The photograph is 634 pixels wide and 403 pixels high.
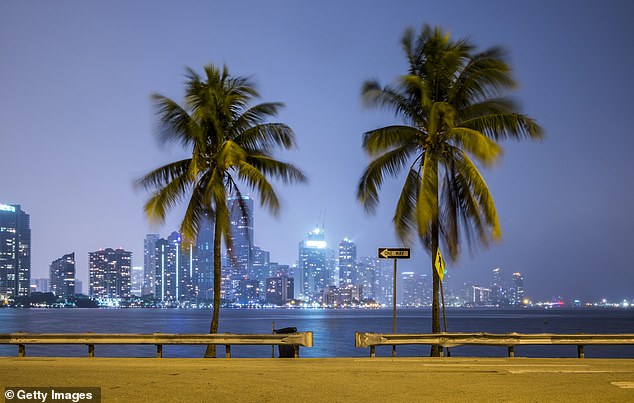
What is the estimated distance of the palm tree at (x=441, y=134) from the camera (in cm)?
2203

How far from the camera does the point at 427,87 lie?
22.5m

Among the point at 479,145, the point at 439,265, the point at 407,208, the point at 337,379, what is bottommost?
the point at 337,379

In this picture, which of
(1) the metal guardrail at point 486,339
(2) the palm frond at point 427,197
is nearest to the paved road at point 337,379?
(1) the metal guardrail at point 486,339

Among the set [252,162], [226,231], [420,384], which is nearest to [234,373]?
[420,384]

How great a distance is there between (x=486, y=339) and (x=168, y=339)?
9457mm

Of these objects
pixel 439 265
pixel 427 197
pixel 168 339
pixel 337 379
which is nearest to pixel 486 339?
pixel 439 265

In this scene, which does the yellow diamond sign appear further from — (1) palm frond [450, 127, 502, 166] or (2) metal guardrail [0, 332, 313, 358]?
(2) metal guardrail [0, 332, 313, 358]

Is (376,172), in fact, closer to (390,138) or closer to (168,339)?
(390,138)

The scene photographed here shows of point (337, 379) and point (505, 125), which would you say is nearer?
point (337, 379)

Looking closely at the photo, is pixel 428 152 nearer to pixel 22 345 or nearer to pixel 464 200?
pixel 464 200

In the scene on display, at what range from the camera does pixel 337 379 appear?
46.9 feet

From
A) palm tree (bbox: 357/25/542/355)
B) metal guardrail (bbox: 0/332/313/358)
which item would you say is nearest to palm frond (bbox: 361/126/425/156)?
palm tree (bbox: 357/25/542/355)

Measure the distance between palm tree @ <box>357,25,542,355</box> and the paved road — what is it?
17.5ft

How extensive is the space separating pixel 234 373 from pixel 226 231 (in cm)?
881
